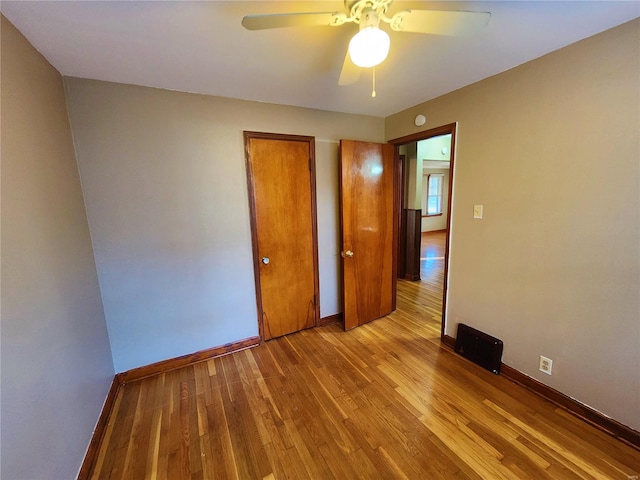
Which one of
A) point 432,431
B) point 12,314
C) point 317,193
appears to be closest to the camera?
point 12,314

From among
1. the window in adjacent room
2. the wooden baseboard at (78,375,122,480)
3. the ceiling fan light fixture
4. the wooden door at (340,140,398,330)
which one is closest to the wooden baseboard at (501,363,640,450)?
the wooden door at (340,140,398,330)

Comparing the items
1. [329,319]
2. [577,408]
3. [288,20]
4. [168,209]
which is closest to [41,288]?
[168,209]

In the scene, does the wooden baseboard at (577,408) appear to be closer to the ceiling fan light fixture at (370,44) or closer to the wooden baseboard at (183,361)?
the wooden baseboard at (183,361)

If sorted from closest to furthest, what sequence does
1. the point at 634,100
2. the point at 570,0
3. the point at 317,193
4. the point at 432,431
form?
the point at 570,0 < the point at 634,100 < the point at 432,431 < the point at 317,193

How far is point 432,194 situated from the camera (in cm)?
894

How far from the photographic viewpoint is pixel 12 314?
1019 millimetres

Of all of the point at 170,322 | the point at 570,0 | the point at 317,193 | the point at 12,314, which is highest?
the point at 570,0

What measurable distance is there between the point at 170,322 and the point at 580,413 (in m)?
3.01

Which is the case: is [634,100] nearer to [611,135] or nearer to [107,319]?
[611,135]

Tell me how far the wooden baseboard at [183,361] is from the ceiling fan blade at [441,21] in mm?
2603

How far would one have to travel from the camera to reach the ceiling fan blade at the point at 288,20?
3.16ft

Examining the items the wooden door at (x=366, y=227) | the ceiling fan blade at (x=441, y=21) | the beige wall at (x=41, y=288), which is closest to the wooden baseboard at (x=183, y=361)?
the beige wall at (x=41, y=288)

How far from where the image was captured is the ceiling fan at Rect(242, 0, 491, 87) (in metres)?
0.99

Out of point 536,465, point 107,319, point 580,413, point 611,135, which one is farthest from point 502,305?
point 107,319
